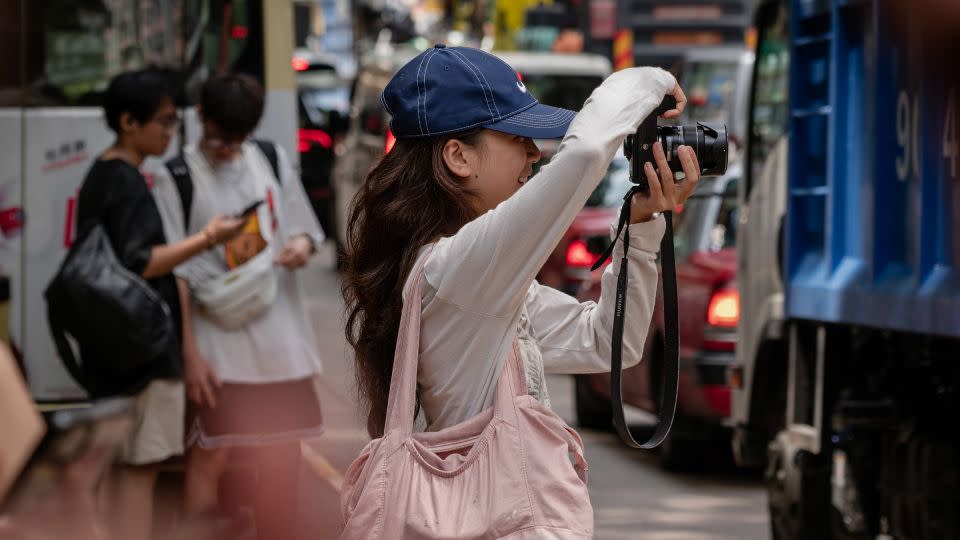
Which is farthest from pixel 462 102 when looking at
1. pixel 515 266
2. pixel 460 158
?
pixel 515 266

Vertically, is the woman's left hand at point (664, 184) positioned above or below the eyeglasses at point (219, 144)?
above

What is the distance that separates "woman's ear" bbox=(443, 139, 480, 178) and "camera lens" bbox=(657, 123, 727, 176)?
1.11 ft

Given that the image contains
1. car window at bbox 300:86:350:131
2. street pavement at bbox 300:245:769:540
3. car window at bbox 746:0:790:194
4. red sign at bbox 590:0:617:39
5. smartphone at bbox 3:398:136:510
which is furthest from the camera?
red sign at bbox 590:0:617:39

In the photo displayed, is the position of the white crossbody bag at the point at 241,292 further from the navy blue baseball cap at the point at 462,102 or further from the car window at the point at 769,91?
the navy blue baseball cap at the point at 462,102

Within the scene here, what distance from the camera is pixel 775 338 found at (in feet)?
25.2

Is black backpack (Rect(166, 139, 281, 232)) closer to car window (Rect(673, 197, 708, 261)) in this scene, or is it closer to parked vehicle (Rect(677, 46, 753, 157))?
car window (Rect(673, 197, 708, 261))

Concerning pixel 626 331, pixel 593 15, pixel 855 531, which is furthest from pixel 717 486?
pixel 593 15

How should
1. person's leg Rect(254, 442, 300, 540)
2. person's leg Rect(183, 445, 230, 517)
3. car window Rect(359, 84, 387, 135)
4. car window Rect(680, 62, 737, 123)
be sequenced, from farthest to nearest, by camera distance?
car window Rect(359, 84, 387, 135) → car window Rect(680, 62, 737, 123) → person's leg Rect(254, 442, 300, 540) → person's leg Rect(183, 445, 230, 517)

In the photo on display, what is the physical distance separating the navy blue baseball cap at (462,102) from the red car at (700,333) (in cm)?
574

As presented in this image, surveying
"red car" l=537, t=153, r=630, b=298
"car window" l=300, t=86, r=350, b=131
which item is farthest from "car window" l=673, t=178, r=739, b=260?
"car window" l=300, t=86, r=350, b=131

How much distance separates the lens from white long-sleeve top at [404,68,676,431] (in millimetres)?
Answer: 2861

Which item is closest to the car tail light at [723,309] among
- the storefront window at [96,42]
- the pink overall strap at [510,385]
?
the storefront window at [96,42]

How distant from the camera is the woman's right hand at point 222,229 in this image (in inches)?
241

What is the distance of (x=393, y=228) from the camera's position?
3.16m
